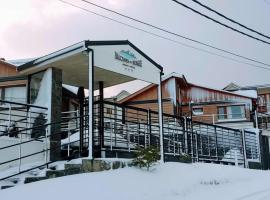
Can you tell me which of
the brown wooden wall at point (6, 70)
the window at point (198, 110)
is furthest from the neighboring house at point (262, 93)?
the brown wooden wall at point (6, 70)

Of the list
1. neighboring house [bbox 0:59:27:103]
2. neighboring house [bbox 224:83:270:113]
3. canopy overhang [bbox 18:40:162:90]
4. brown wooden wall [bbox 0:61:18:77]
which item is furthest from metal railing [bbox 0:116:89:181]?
neighboring house [bbox 224:83:270:113]

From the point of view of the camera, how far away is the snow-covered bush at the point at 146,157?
10.4 metres

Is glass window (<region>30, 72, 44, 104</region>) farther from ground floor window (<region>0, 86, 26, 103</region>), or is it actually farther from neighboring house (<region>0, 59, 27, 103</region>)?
ground floor window (<region>0, 86, 26, 103</region>)

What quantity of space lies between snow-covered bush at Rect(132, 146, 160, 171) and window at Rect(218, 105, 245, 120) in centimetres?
2729

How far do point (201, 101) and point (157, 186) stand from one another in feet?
95.5

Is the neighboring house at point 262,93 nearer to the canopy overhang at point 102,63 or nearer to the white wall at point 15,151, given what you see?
the canopy overhang at point 102,63

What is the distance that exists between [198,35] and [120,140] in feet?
19.8

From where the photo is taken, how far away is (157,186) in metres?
9.52

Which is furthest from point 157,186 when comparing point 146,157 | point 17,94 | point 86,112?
point 17,94

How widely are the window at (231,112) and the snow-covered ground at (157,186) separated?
945 inches

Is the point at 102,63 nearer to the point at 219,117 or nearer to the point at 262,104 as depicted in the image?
the point at 219,117

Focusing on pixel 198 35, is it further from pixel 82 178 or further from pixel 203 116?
pixel 203 116

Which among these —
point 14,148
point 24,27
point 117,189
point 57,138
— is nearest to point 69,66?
point 57,138

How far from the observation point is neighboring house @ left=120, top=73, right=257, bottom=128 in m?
34.1
